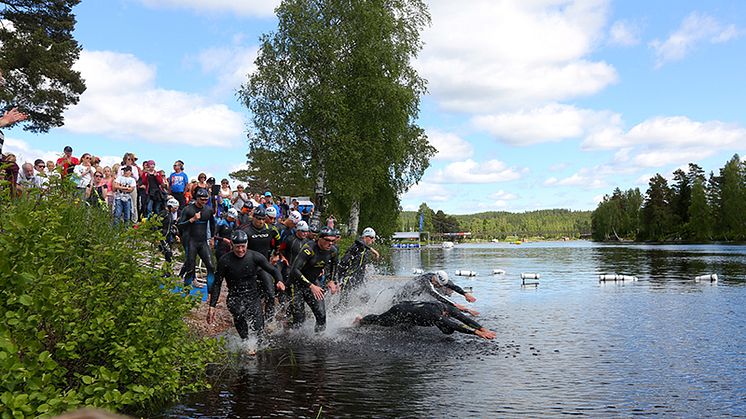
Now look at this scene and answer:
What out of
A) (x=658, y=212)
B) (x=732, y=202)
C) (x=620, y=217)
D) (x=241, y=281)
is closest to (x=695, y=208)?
(x=732, y=202)

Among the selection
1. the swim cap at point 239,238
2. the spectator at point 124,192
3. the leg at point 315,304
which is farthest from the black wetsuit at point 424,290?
the spectator at point 124,192

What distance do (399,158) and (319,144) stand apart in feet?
18.1

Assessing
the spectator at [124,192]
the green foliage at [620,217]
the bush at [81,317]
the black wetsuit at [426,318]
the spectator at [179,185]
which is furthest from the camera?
the green foliage at [620,217]

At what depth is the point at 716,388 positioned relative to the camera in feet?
33.2

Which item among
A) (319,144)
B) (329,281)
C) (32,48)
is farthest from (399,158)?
(329,281)

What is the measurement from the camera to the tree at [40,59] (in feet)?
96.5

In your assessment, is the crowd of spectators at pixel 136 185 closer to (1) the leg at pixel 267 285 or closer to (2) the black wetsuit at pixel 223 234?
(2) the black wetsuit at pixel 223 234

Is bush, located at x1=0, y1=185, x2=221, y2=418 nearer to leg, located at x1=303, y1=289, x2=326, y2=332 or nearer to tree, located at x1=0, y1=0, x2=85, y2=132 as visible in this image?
leg, located at x1=303, y1=289, x2=326, y2=332

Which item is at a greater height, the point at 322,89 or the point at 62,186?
the point at 322,89

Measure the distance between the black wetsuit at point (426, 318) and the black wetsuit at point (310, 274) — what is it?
1708 millimetres

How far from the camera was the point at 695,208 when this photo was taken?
11619 centimetres

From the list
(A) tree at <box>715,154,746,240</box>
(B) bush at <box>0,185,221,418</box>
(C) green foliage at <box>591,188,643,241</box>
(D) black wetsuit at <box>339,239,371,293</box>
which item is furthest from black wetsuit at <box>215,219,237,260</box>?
(C) green foliage at <box>591,188,643,241</box>

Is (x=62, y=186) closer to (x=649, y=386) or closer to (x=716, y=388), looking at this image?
(x=649, y=386)

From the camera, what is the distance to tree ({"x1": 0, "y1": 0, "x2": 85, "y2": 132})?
2941cm
